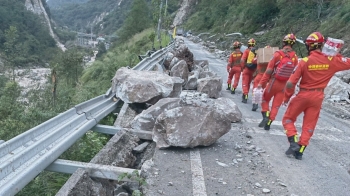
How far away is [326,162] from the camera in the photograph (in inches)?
167

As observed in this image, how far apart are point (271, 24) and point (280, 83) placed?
20193mm

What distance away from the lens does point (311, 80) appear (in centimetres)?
426

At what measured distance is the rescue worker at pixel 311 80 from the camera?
4207mm

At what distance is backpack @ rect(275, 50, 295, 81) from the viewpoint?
18.2 ft

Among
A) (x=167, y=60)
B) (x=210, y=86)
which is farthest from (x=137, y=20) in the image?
(x=210, y=86)

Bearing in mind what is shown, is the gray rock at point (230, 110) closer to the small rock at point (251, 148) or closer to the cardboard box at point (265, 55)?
the small rock at point (251, 148)

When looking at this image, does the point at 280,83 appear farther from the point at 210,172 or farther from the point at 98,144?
the point at 98,144

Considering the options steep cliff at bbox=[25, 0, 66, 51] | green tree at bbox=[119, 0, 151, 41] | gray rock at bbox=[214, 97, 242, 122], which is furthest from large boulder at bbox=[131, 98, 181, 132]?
steep cliff at bbox=[25, 0, 66, 51]

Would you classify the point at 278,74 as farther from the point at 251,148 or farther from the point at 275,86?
the point at 251,148

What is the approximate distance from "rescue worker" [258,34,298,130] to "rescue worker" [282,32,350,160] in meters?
1.18

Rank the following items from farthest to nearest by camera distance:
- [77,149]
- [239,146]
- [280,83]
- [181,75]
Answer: [181,75] < [280,83] < [239,146] < [77,149]

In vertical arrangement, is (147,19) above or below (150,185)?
above

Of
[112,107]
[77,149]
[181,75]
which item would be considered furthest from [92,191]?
[181,75]

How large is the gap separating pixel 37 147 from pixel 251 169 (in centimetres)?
240
